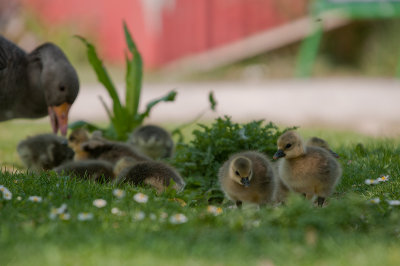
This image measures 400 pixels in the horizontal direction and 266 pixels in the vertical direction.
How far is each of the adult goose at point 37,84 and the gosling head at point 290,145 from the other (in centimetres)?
238

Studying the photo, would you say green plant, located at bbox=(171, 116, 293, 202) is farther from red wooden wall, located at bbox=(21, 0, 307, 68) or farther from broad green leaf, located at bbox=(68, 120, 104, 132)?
red wooden wall, located at bbox=(21, 0, 307, 68)

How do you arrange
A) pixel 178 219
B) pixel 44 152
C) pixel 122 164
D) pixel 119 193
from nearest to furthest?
pixel 178 219 < pixel 119 193 < pixel 122 164 < pixel 44 152

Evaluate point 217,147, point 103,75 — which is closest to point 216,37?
point 103,75

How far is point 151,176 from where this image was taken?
514cm

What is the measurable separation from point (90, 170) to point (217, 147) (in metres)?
1.18

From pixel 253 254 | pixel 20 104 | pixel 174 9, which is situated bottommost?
pixel 253 254

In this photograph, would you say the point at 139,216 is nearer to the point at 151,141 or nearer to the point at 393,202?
the point at 393,202

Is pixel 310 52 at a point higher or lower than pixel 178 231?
higher

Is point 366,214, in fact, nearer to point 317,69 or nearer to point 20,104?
point 20,104

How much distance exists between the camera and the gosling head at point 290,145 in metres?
4.72

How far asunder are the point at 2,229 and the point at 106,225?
0.59 m

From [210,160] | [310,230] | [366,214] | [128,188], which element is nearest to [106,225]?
[128,188]

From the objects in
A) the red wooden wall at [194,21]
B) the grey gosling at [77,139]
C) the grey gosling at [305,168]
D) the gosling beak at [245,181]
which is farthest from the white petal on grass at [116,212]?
the red wooden wall at [194,21]

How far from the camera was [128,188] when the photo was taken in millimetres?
4680
